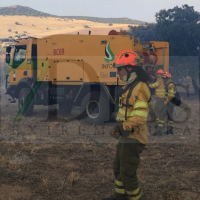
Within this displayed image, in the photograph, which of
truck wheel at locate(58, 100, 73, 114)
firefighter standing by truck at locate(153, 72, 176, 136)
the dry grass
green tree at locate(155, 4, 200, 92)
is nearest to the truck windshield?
truck wheel at locate(58, 100, 73, 114)

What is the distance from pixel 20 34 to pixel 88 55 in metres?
55.1

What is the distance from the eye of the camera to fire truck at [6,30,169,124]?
11211 millimetres

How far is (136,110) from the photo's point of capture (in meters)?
4.19

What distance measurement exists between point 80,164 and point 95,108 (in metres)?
4.93

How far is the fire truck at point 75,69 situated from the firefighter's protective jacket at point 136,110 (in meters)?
6.79

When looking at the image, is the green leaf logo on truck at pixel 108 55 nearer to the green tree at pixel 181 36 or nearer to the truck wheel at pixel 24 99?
the truck wheel at pixel 24 99

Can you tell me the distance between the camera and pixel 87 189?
540 centimetres

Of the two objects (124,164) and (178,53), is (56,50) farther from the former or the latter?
(178,53)

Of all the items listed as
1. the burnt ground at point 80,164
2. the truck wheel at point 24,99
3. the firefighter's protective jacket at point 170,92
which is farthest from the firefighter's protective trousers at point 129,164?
the truck wheel at point 24,99

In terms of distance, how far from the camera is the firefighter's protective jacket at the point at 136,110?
416 centimetres

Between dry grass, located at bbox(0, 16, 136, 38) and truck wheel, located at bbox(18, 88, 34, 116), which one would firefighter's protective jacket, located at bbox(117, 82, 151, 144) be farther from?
dry grass, located at bbox(0, 16, 136, 38)

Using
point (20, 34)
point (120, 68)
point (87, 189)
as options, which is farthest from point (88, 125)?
point (20, 34)

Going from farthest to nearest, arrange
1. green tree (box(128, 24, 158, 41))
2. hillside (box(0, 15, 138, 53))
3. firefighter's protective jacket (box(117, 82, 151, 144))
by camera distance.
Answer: hillside (box(0, 15, 138, 53)) → green tree (box(128, 24, 158, 41)) → firefighter's protective jacket (box(117, 82, 151, 144))

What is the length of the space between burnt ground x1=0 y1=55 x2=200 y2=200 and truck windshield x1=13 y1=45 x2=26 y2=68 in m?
3.18
